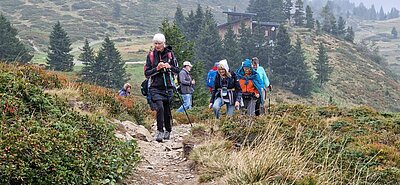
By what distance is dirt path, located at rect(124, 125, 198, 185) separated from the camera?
18.2 ft

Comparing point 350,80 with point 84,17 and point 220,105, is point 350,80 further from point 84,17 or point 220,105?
point 84,17

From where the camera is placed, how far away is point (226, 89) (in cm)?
937

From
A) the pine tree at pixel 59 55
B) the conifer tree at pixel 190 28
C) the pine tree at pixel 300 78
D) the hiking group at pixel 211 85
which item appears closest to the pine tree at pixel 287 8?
the conifer tree at pixel 190 28

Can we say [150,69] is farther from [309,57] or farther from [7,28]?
[309,57]

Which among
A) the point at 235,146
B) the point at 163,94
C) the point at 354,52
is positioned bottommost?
the point at 354,52

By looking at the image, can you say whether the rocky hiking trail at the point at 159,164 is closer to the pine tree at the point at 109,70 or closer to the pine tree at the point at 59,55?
the pine tree at the point at 109,70

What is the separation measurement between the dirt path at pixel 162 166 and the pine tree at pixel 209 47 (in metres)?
52.2

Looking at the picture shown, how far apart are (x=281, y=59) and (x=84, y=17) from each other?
5860 cm

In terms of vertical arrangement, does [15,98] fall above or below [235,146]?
above

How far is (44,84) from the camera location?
951 centimetres

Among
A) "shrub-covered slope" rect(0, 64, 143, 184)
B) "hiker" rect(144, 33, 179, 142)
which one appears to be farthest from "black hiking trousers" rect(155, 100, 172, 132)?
"shrub-covered slope" rect(0, 64, 143, 184)

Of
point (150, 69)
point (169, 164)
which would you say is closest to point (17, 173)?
point (169, 164)

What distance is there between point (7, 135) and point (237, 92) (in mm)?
6082

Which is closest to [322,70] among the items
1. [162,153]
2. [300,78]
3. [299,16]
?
[300,78]
